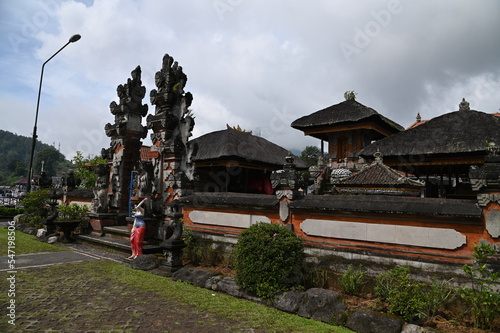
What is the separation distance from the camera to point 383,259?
20.9 ft

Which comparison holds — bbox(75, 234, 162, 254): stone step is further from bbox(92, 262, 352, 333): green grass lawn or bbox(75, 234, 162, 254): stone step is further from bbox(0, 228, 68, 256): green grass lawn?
bbox(92, 262, 352, 333): green grass lawn

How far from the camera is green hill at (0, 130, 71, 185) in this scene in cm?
8888

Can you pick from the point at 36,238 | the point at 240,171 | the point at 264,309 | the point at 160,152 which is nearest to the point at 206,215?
the point at 160,152

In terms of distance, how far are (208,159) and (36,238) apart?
9558 millimetres

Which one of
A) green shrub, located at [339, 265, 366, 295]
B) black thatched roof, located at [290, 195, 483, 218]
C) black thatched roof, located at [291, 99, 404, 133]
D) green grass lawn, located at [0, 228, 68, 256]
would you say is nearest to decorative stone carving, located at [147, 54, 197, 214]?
green grass lawn, located at [0, 228, 68, 256]

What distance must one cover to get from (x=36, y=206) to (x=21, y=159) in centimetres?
14538

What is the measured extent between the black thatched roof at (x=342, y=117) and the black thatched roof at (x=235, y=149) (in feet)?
10.6

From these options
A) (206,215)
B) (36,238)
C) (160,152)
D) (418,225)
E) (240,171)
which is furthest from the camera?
(240,171)

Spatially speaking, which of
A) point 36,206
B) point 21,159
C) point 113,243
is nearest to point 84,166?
point 36,206

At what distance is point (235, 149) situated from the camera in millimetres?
18953

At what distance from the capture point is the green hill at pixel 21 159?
8888 centimetres

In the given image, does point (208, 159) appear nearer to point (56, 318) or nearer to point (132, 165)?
point (132, 165)

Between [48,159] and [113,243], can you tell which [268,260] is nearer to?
[113,243]

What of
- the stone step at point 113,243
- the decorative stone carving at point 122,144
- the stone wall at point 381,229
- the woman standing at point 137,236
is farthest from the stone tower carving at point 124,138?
the stone wall at point 381,229
